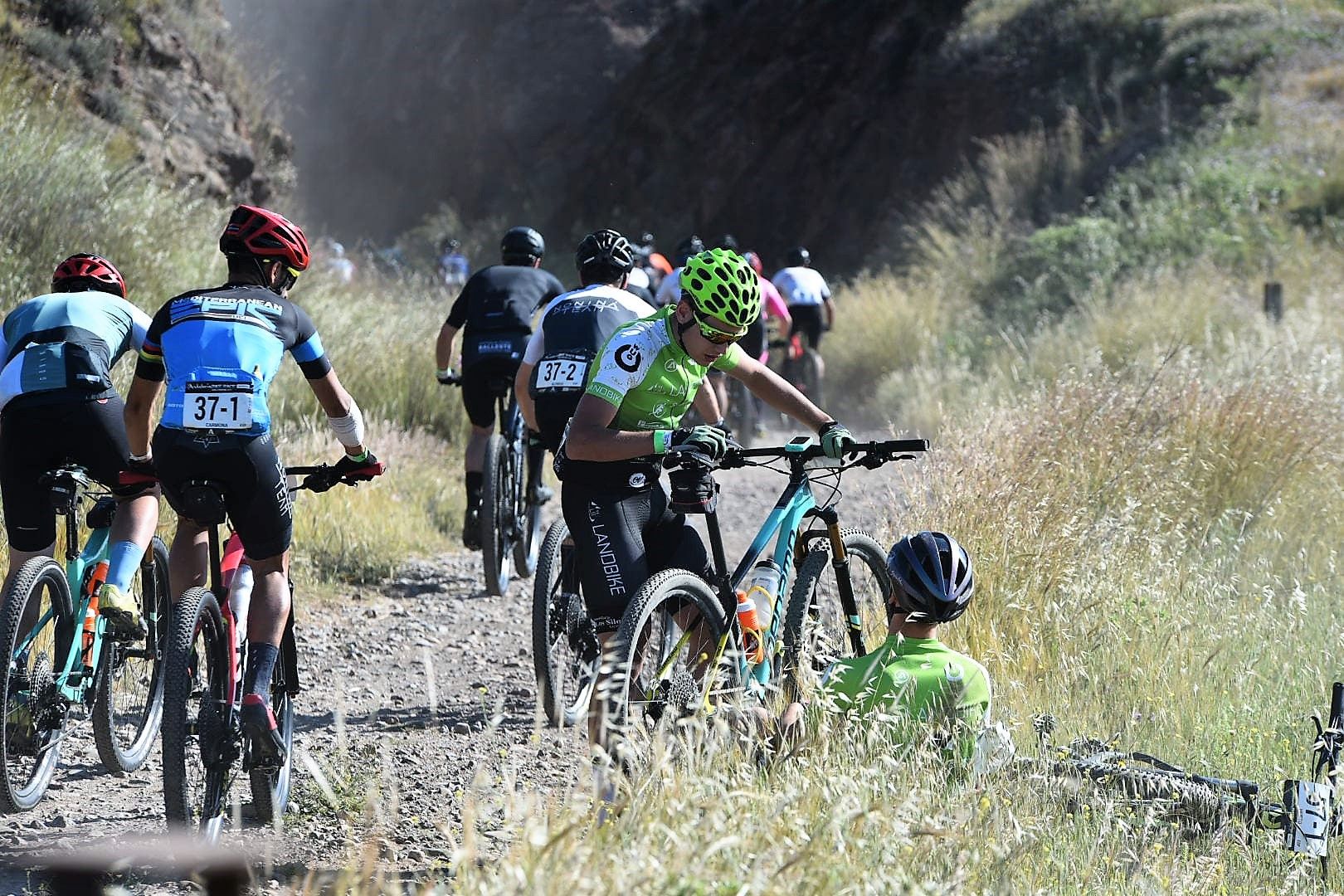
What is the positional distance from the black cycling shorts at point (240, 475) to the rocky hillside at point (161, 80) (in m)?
9.44

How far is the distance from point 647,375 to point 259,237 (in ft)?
4.39

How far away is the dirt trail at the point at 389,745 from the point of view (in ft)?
15.0

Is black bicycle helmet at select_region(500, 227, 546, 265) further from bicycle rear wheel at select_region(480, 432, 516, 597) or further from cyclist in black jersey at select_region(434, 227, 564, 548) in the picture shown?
bicycle rear wheel at select_region(480, 432, 516, 597)

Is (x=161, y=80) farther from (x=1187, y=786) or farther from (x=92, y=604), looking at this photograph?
(x=1187, y=786)

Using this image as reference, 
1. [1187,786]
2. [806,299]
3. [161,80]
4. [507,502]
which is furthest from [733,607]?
[161,80]

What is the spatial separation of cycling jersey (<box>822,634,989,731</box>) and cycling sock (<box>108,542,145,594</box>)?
250cm

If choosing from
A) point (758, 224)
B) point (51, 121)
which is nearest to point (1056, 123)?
point (758, 224)

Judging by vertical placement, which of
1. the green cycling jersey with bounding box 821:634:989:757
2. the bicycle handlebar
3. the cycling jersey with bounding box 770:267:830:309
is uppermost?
the cycling jersey with bounding box 770:267:830:309

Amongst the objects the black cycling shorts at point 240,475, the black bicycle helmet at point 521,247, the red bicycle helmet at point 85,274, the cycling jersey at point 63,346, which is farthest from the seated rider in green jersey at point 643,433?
the black bicycle helmet at point 521,247

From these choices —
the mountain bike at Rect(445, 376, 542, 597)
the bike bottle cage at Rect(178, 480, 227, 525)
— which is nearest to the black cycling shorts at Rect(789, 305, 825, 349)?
the mountain bike at Rect(445, 376, 542, 597)

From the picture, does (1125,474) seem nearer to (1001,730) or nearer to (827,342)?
(1001,730)

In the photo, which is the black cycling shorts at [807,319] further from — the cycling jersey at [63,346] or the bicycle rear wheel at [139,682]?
the cycling jersey at [63,346]

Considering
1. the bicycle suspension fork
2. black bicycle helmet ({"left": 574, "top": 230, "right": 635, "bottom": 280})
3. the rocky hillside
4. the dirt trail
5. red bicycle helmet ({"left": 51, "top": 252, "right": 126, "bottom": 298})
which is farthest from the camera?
the rocky hillside

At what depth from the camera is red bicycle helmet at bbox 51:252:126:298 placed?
5598 millimetres
